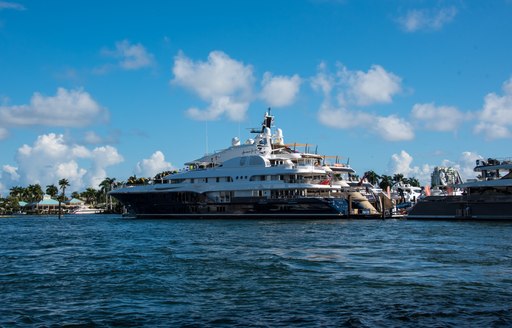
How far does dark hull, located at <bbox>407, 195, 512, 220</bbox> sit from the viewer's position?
164 feet

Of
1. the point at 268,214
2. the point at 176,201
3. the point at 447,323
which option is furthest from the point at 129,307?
the point at 176,201

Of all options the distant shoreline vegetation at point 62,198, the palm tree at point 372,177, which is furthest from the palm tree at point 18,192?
the palm tree at point 372,177

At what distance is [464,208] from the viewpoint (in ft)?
172

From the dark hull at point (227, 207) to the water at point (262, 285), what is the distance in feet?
85.7

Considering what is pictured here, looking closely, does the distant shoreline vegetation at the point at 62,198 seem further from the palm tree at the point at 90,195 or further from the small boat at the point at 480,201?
the small boat at the point at 480,201

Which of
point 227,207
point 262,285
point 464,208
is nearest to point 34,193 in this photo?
point 227,207

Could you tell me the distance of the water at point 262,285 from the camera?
1241 centimetres

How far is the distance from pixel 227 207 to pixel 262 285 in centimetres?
4463

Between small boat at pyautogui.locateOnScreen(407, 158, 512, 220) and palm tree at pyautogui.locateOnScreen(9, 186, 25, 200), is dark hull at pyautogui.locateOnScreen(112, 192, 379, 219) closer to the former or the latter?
small boat at pyautogui.locateOnScreen(407, 158, 512, 220)

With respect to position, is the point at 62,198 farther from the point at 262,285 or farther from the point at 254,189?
the point at 262,285

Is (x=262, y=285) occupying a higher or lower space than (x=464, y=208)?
lower

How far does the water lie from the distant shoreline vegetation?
10542cm

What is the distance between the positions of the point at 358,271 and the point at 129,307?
8.72m

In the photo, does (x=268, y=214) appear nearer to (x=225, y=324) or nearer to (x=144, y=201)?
(x=144, y=201)
